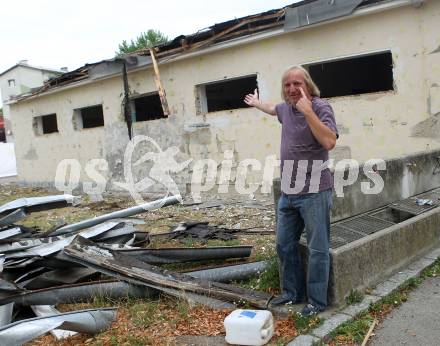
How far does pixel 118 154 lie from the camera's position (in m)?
12.4

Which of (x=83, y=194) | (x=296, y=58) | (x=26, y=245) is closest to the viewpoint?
(x=26, y=245)

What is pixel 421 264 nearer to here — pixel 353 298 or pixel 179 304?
pixel 353 298

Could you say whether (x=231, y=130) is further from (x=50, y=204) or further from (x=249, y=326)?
(x=249, y=326)

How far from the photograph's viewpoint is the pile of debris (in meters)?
3.44

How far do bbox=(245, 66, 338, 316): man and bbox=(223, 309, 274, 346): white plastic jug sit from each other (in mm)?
394

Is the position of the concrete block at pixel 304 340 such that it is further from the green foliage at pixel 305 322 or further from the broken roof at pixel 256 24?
the broken roof at pixel 256 24

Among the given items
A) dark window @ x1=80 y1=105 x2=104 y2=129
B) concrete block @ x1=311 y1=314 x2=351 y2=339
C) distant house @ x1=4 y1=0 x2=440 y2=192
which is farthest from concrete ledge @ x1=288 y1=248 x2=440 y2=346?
dark window @ x1=80 y1=105 x2=104 y2=129

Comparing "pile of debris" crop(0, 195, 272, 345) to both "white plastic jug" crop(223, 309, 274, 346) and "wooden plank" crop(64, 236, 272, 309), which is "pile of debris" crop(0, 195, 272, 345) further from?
"white plastic jug" crop(223, 309, 274, 346)

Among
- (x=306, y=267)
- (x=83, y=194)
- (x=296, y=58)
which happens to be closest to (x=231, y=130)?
(x=296, y=58)

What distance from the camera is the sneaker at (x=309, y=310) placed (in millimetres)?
3395

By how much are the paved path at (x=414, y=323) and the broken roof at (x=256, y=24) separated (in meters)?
5.59

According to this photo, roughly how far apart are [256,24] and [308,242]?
6.91 m

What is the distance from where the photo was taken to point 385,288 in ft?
12.8

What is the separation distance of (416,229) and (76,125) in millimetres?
11636
